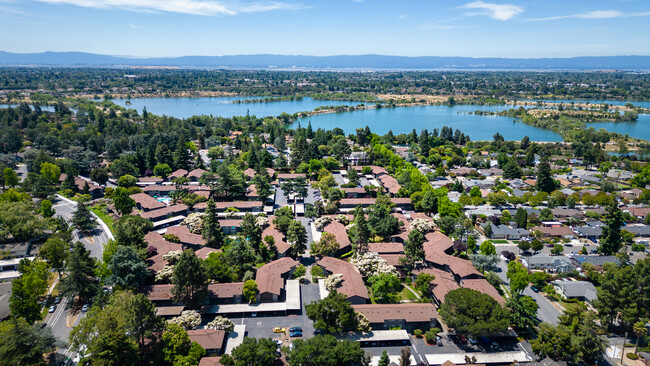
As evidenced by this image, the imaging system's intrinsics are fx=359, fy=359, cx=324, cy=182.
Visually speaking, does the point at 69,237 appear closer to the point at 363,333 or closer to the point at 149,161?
the point at 149,161

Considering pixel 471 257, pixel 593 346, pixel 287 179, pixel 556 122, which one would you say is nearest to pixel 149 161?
pixel 287 179

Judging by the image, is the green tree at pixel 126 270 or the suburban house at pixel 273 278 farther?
the suburban house at pixel 273 278

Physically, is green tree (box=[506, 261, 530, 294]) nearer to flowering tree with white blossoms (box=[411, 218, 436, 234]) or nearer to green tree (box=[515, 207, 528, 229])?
flowering tree with white blossoms (box=[411, 218, 436, 234])

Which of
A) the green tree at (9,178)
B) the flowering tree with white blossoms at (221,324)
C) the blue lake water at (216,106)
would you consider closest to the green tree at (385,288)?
the flowering tree with white blossoms at (221,324)

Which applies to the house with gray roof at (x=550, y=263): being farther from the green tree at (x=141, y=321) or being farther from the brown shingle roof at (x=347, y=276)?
the green tree at (x=141, y=321)

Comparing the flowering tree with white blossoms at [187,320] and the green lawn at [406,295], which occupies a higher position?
the flowering tree with white blossoms at [187,320]

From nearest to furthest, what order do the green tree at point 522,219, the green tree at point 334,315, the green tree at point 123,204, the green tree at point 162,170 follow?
1. the green tree at point 334,315
2. the green tree at point 522,219
3. the green tree at point 123,204
4. the green tree at point 162,170

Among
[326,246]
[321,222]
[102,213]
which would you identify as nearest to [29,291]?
[102,213]
